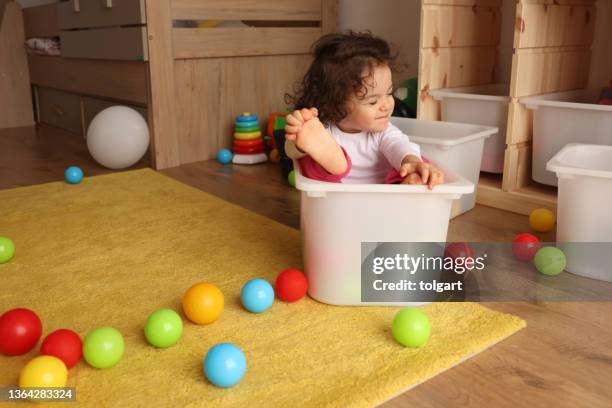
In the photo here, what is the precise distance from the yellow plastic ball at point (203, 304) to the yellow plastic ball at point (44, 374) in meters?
0.24

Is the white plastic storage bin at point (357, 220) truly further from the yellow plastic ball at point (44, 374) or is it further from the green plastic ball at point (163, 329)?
the yellow plastic ball at point (44, 374)

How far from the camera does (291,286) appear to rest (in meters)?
1.08

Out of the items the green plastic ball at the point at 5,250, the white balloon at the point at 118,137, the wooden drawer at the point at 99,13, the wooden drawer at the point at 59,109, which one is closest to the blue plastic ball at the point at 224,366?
the green plastic ball at the point at 5,250

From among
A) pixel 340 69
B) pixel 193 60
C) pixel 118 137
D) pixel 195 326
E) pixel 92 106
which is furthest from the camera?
pixel 92 106

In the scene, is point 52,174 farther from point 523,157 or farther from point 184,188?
point 523,157

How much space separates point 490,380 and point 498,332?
14 cm

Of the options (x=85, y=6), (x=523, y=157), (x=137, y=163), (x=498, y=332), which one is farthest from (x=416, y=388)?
(x=85, y=6)

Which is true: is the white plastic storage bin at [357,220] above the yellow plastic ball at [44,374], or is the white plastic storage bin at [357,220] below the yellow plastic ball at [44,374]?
above

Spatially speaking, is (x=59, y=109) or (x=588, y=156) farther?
(x=59, y=109)

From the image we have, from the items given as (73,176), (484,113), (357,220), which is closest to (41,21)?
(73,176)

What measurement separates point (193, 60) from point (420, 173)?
1443mm

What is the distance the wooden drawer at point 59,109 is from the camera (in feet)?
9.66

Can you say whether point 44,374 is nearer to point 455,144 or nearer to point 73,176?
point 455,144

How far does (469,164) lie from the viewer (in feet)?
5.21
